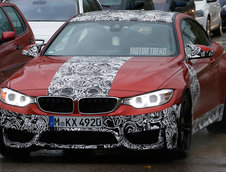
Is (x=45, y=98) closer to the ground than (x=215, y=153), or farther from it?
farther from it

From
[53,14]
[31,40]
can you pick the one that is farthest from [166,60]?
[53,14]

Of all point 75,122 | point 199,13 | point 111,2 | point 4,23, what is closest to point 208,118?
point 75,122

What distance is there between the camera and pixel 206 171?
708cm

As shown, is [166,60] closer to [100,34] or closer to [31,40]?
[100,34]

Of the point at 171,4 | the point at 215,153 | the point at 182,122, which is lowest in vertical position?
the point at 171,4

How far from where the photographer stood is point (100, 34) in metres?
8.84

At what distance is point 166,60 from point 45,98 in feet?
4.72

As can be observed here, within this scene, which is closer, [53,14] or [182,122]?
[182,122]

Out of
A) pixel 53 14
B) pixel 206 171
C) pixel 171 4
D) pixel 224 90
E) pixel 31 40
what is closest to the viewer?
pixel 206 171

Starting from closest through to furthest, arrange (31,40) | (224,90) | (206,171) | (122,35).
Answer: (206,171) → (122,35) → (224,90) → (31,40)

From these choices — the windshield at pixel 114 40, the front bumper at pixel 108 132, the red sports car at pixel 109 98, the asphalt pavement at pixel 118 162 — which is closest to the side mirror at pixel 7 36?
the windshield at pixel 114 40

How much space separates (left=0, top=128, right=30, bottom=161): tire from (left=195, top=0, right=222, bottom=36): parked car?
51.2 ft

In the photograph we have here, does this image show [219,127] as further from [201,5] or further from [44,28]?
[201,5]

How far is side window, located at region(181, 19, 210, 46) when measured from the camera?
8914mm
